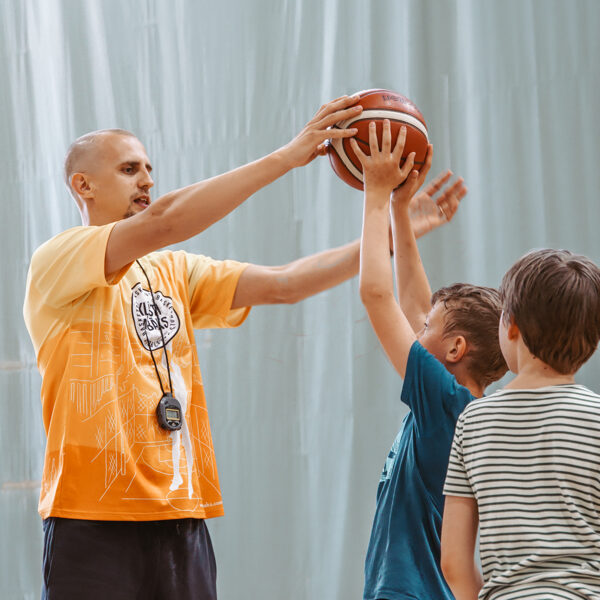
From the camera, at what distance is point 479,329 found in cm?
149

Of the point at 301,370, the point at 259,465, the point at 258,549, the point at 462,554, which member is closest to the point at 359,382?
the point at 301,370

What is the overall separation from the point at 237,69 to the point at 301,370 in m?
1.16

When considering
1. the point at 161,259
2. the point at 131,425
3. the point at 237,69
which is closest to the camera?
the point at 131,425

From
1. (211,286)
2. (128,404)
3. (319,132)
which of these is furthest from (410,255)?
(128,404)

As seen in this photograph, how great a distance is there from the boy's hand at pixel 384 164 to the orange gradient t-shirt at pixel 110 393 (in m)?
0.58

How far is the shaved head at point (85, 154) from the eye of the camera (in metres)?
1.96

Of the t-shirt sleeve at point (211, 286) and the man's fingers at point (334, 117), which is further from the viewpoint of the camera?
the t-shirt sleeve at point (211, 286)

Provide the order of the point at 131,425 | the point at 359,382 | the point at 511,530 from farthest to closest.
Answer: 1. the point at 359,382
2. the point at 131,425
3. the point at 511,530

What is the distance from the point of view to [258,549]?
279 cm

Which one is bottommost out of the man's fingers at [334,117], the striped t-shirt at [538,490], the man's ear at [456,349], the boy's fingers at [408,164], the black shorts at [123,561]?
the black shorts at [123,561]

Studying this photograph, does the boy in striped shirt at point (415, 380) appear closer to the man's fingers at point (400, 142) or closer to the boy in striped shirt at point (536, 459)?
the man's fingers at point (400, 142)

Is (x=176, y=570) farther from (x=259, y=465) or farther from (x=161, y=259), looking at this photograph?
(x=259, y=465)

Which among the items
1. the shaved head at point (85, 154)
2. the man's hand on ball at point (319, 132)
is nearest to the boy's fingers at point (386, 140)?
the man's hand on ball at point (319, 132)

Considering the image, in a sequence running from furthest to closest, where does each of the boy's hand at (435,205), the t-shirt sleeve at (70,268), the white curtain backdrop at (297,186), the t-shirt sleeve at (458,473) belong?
the white curtain backdrop at (297,186)
the boy's hand at (435,205)
the t-shirt sleeve at (70,268)
the t-shirt sleeve at (458,473)
